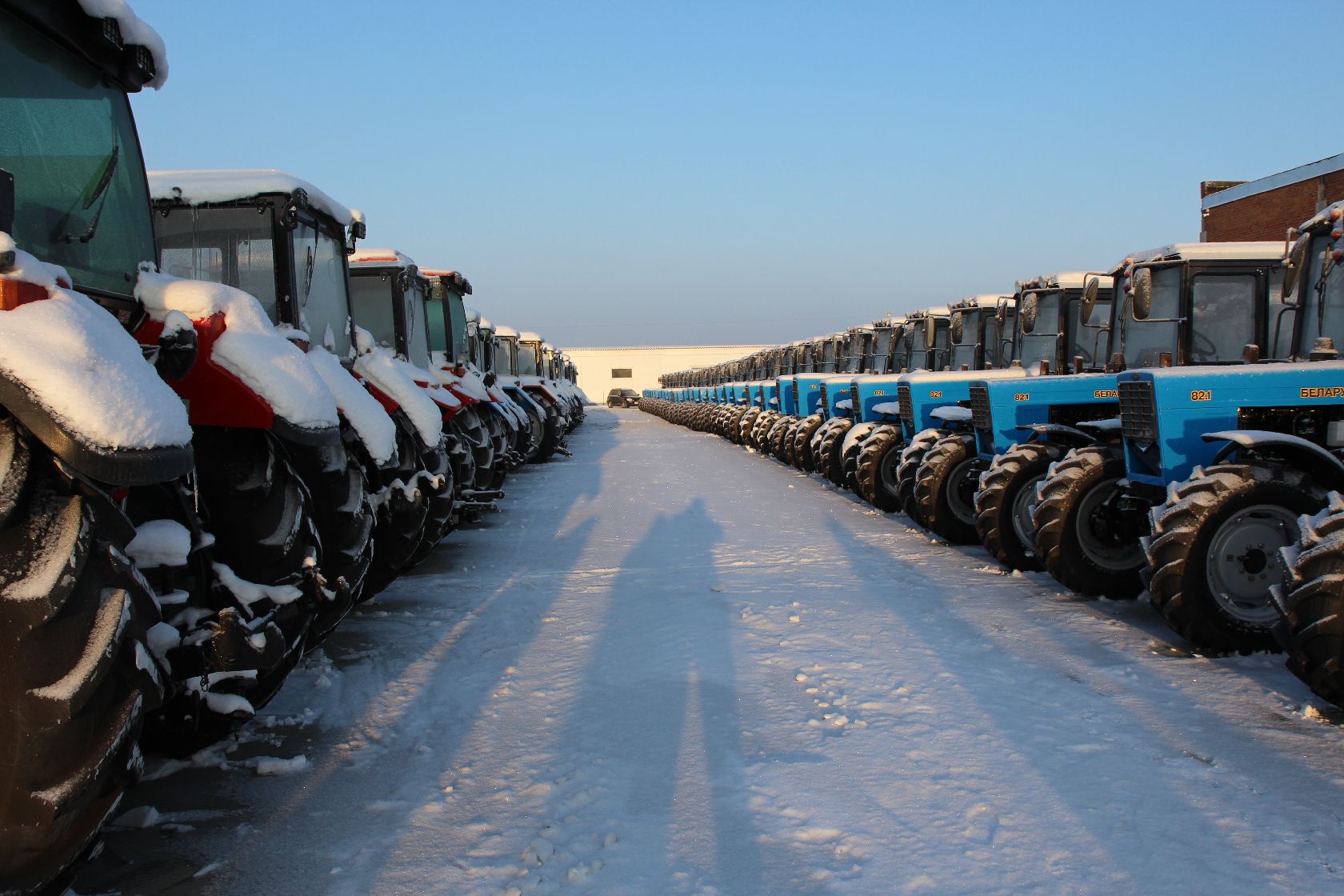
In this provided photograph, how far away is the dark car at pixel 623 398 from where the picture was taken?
75938mm

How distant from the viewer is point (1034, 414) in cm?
850

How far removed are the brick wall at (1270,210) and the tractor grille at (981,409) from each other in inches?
733

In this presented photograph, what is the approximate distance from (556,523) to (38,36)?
25.7ft

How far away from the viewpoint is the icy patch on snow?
329 centimetres

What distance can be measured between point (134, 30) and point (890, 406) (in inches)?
399

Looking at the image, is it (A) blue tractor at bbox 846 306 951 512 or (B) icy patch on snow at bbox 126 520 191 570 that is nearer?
(B) icy patch on snow at bbox 126 520 191 570

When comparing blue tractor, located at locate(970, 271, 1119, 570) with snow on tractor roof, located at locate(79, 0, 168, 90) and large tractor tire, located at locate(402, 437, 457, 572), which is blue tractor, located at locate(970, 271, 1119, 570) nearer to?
large tractor tire, located at locate(402, 437, 457, 572)

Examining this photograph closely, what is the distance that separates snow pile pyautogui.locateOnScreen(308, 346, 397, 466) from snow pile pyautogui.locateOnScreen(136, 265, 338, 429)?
122 cm

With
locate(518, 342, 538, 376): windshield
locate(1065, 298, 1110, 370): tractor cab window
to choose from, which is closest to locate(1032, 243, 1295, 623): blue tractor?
locate(1065, 298, 1110, 370): tractor cab window

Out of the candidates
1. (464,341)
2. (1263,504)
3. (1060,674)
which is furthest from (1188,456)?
(464,341)

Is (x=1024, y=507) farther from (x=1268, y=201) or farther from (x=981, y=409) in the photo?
(x=1268, y=201)

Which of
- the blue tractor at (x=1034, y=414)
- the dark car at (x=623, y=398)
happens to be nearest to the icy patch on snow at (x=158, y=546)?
the blue tractor at (x=1034, y=414)

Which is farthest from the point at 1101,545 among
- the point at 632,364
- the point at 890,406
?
the point at 632,364

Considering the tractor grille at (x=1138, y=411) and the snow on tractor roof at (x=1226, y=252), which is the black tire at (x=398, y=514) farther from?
the snow on tractor roof at (x=1226, y=252)
